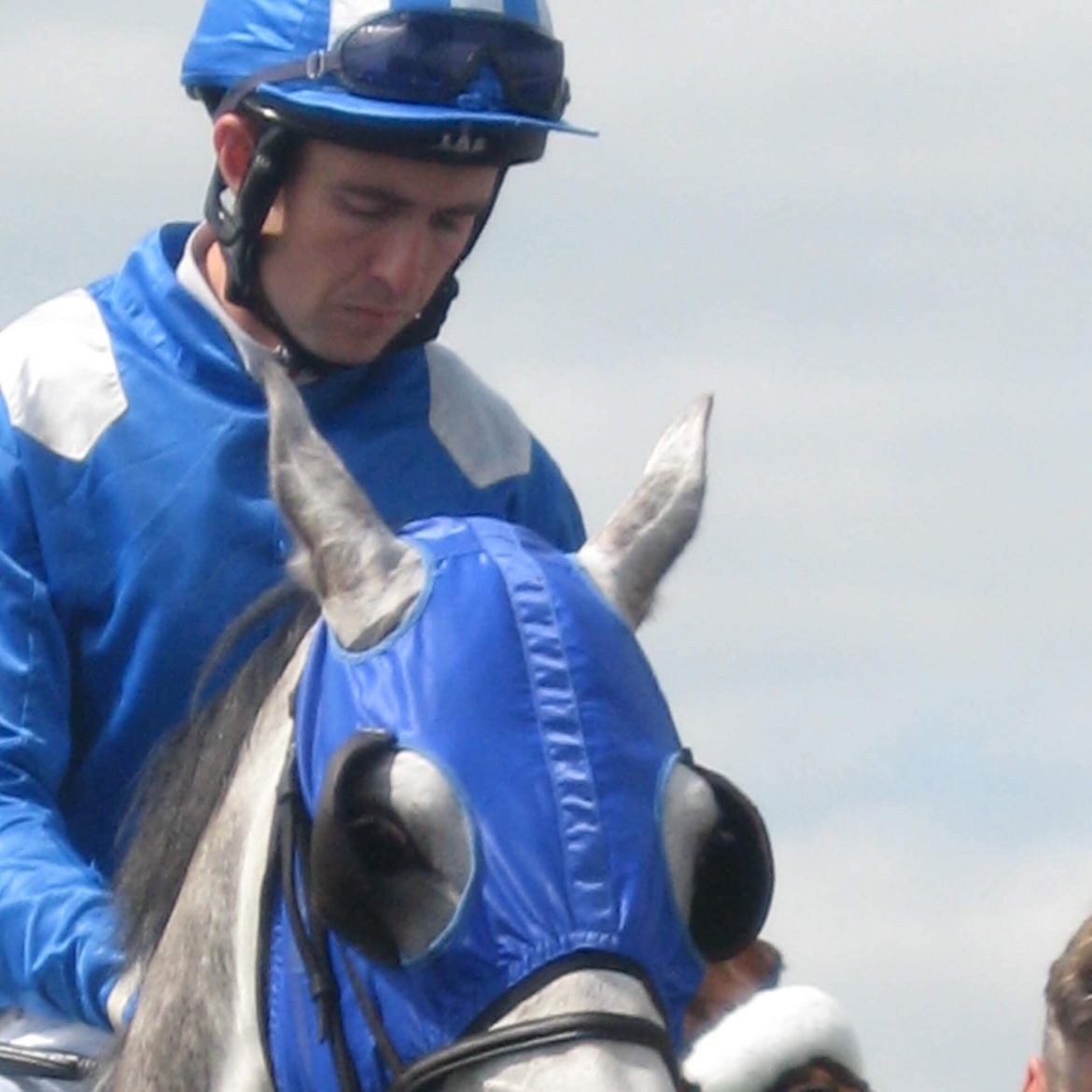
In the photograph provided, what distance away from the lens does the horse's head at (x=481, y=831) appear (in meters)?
4.91

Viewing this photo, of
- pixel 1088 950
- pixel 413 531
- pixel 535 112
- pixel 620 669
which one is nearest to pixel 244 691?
pixel 413 531

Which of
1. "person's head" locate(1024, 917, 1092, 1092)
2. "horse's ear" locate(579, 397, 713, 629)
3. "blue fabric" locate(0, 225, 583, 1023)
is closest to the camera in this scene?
"horse's ear" locate(579, 397, 713, 629)

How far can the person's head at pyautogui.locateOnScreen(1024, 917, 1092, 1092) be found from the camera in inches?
310

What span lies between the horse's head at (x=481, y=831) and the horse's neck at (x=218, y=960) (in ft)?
0.36

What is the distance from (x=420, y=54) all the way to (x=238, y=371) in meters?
0.78

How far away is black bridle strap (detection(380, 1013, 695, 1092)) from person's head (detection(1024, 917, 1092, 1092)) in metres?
3.17

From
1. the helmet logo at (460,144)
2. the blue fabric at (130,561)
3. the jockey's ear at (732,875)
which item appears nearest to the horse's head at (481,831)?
the jockey's ear at (732,875)

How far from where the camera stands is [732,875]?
5.24m

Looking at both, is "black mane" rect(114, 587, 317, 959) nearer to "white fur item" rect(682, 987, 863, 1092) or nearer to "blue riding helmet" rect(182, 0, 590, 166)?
"blue riding helmet" rect(182, 0, 590, 166)

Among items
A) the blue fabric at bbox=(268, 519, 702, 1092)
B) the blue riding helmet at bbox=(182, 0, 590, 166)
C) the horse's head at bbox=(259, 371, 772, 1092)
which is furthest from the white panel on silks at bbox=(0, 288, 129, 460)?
the blue fabric at bbox=(268, 519, 702, 1092)

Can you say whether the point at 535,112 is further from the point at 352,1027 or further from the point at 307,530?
the point at 352,1027

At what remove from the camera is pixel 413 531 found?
550cm

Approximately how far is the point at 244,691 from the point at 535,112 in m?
1.66

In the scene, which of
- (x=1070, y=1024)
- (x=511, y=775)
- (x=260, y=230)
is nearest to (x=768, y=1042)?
(x=1070, y=1024)
